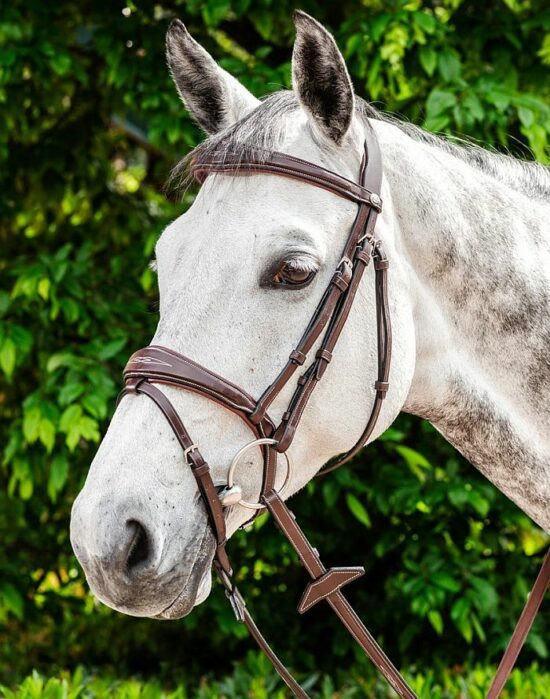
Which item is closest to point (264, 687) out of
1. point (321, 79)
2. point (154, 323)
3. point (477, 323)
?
point (154, 323)

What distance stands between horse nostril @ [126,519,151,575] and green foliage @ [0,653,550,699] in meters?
1.85

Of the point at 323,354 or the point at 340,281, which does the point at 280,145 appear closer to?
the point at 340,281

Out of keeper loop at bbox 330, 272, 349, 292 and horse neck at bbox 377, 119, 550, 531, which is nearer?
keeper loop at bbox 330, 272, 349, 292

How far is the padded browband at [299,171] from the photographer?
1.89 meters

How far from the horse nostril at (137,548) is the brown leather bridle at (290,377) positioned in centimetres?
15

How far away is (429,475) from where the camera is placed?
3.91 meters

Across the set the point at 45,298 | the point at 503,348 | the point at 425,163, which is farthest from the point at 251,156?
the point at 45,298

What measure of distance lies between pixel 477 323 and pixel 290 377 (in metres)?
0.58

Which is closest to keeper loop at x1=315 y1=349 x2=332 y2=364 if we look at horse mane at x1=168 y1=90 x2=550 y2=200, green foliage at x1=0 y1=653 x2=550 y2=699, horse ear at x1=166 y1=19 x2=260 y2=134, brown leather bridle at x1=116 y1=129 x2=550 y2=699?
brown leather bridle at x1=116 y1=129 x2=550 y2=699

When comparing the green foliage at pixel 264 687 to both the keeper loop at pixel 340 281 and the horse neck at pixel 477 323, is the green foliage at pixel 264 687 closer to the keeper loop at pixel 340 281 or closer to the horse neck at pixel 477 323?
the horse neck at pixel 477 323

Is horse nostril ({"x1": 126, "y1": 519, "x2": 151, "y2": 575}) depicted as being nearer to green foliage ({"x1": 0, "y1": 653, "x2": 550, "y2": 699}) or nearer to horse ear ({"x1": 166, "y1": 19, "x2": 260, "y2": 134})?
horse ear ({"x1": 166, "y1": 19, "x2": 260, "y2": 134})

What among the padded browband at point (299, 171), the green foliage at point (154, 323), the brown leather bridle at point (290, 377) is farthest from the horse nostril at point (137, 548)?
the green foliage at point (154, 323)

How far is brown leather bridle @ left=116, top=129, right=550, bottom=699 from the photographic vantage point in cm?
171

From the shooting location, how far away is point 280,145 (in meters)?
1.93
